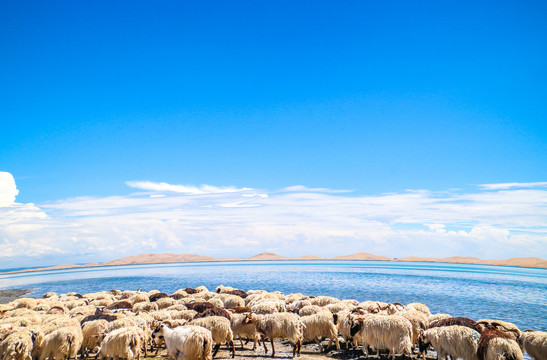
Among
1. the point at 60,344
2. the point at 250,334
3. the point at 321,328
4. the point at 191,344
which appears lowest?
the point at 250,334

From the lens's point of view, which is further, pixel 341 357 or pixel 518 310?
pixel 518 310

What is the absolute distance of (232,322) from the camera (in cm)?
1347

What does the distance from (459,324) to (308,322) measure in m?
5.91

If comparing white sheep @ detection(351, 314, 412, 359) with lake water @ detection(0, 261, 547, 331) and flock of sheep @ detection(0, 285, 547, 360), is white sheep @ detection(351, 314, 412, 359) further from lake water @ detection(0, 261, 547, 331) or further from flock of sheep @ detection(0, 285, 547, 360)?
lake water @ detection(0, 261, 547, 331)

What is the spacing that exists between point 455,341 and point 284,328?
614cm

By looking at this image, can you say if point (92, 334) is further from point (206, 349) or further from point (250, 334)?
point (250, 334)

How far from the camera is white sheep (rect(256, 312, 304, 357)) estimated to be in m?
12.4

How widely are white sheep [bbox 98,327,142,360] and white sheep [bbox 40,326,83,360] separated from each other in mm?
1314

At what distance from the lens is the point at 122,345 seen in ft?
33.9

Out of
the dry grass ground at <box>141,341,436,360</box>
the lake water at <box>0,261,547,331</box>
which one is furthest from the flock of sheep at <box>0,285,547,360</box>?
the lake water at <box>0,261,547,331</box>

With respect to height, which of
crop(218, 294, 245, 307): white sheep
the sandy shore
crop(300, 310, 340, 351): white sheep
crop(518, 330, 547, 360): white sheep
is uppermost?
crop(518, 330, 547, 360): white sheep

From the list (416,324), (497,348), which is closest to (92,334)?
(416,324)

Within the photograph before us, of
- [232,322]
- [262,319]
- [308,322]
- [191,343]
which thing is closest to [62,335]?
[191,343]

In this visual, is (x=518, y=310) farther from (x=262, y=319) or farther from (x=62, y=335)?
(x=62, y=335)
